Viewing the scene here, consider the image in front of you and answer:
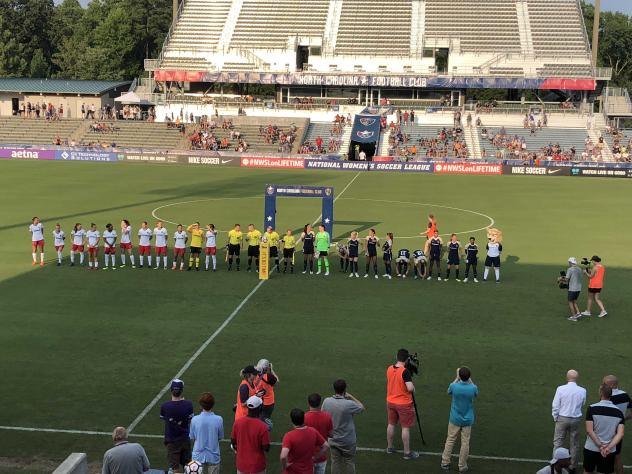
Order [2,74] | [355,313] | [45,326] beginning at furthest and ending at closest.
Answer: [2,74], [355,313], [45,326]

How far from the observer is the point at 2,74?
101 metres

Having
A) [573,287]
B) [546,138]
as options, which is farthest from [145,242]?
[546,138]

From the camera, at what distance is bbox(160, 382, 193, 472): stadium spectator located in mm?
11055

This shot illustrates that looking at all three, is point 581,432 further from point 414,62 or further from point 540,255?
point 414,62

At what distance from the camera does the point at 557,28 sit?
80938 mm

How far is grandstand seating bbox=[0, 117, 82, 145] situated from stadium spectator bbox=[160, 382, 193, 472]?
2482 inches

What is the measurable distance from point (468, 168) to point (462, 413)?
164 feet

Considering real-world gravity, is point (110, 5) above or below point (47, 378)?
above

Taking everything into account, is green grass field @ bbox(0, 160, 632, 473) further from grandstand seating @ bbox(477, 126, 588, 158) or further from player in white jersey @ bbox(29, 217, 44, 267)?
grandstand seating @ bbox(477, 126, 588, 158)

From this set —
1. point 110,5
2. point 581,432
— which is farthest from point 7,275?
point 110,5

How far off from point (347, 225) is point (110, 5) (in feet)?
292

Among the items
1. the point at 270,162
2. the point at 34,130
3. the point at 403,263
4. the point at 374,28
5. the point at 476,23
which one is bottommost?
the point at 403,263

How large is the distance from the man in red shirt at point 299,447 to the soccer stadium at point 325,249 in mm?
33

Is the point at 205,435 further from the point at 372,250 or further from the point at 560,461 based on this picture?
the point at 372,250
